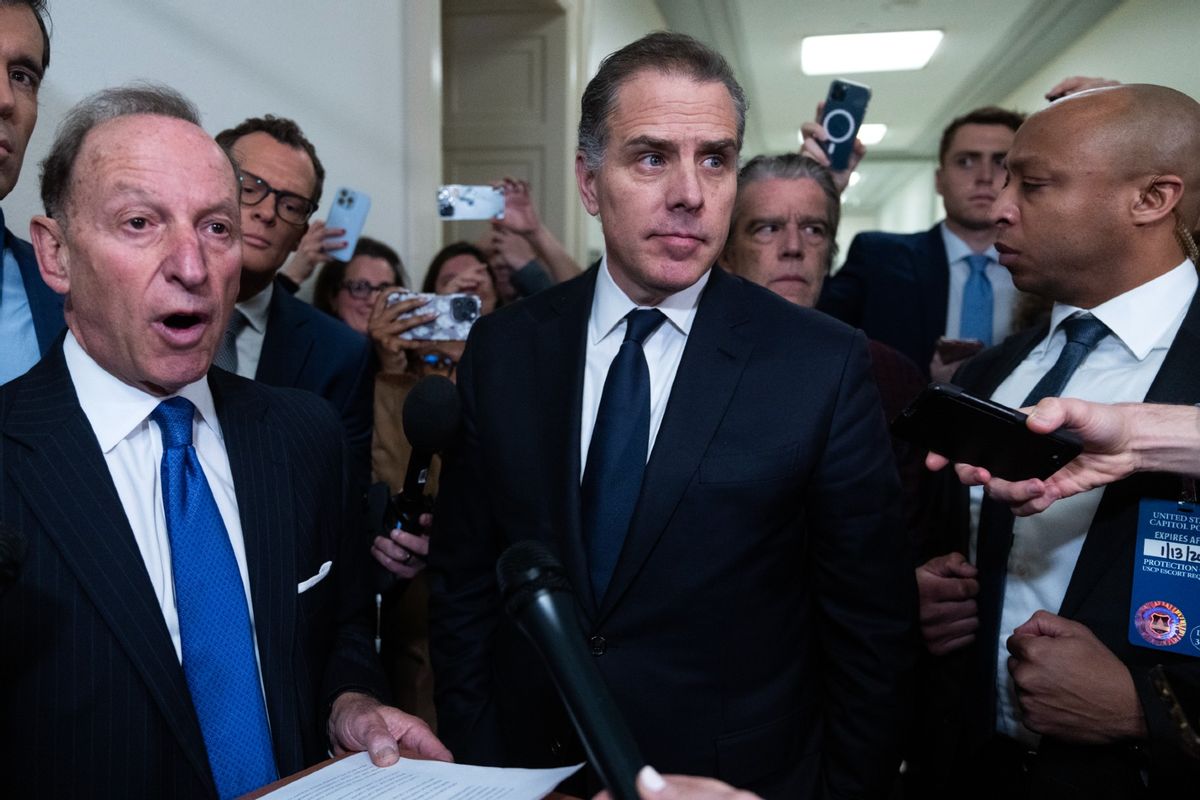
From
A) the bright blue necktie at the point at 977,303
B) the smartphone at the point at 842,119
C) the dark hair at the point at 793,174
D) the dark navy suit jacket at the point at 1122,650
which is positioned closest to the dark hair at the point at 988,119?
the bright blue necktie at the point at 977,303

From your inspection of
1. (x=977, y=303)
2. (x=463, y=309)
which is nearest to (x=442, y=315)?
(x=463, y=309)

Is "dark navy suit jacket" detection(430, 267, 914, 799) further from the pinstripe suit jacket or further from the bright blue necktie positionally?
A: the bright blue necktie

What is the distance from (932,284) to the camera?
293cm

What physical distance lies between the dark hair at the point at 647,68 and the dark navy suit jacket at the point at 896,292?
1530 millimetres

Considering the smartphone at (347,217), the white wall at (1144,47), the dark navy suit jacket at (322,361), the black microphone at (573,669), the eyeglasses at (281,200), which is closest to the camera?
the black microphone at (573,669)

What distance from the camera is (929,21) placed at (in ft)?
23.7

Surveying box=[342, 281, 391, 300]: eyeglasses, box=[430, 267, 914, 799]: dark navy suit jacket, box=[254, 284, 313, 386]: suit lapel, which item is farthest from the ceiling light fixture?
box=[430, 267, 914, 799]: dark navy suit jacket

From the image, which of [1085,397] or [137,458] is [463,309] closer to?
[137,458]

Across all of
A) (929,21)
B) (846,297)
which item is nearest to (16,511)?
(846,297)

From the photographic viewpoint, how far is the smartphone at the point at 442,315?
230cm

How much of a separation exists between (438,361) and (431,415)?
1.04m

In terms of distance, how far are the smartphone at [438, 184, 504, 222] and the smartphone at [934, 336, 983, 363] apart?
4.82 ft

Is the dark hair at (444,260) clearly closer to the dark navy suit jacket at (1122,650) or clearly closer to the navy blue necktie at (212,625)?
the navy blue necktie at (212,625)

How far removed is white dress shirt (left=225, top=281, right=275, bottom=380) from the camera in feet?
7.02
